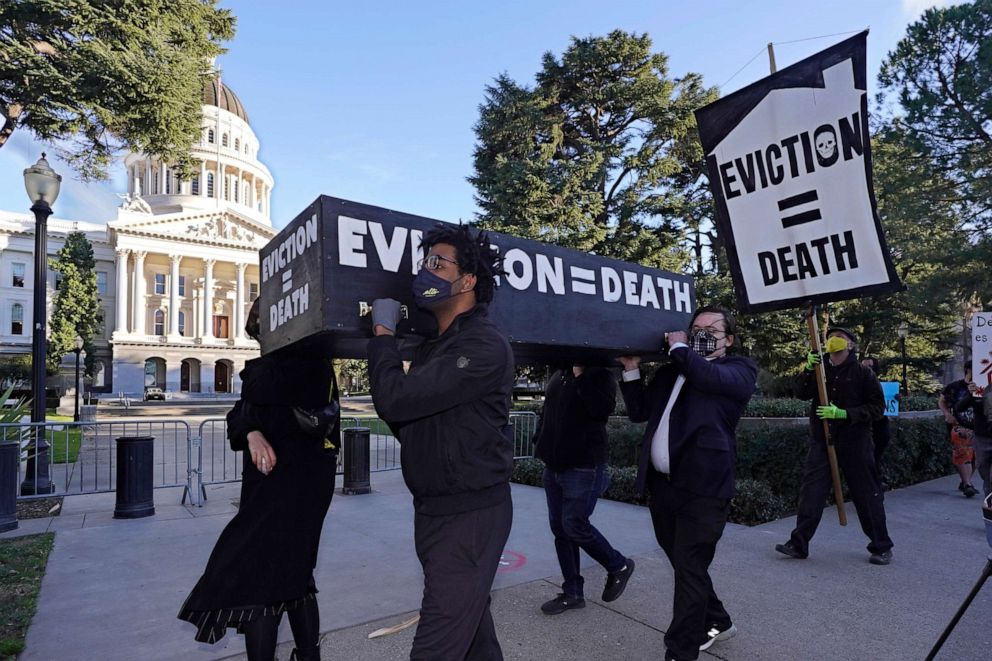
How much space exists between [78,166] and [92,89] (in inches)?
130

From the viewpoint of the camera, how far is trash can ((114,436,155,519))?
7.55m

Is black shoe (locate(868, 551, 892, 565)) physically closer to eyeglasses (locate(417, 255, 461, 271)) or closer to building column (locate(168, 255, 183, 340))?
eyeglasses (locate(417, 255, 461, 271))

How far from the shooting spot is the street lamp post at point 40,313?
31.1 ft

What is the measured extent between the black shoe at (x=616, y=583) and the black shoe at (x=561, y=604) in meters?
0.19

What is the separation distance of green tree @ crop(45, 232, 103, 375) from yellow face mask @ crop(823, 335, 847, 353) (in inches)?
2183

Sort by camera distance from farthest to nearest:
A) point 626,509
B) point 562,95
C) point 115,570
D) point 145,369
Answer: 1. point 145,369
2. point 562,95
3. point 626,509
4. point 115,570

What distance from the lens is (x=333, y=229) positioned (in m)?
2.57

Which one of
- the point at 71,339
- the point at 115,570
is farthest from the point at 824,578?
the point at 71,339

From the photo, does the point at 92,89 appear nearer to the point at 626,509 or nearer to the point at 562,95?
the point at 626,509

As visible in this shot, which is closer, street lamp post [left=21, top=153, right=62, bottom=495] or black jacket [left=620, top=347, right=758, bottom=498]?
black jacket [left=620, top=347, right=758, bottom=498]

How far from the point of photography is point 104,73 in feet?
39.6

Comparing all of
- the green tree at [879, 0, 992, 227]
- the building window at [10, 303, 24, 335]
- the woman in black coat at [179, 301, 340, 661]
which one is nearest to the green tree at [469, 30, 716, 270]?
the green tree at [879, 0, 992, 227]

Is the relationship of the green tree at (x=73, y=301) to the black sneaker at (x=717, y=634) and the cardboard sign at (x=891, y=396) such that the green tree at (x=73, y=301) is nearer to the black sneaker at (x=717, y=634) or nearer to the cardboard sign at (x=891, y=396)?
the cardboard sign at (x=891, y=396)

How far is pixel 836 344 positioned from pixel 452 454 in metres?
4.77
